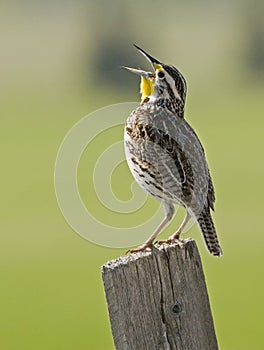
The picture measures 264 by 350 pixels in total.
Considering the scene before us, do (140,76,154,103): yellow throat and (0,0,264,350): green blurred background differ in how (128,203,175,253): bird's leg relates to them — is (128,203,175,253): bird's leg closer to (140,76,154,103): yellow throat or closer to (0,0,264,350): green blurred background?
(140,76,154,103): yellow throat

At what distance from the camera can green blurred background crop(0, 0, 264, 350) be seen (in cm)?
1877

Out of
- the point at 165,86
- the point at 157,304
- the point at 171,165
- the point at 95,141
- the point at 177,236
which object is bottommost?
the point at 157,304

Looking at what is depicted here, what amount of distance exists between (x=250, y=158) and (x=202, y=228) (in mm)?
28603

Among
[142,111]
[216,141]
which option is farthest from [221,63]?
[142,111]

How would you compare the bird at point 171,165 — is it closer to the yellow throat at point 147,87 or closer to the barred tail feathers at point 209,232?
the barred tail feathers at point 209,232

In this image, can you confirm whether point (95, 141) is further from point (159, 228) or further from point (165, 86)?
point (159, 228)

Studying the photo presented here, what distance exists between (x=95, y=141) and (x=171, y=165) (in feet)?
85.1

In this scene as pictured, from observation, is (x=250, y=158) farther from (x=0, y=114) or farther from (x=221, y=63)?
(x=221, y=63)

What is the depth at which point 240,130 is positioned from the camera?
41.7 meters

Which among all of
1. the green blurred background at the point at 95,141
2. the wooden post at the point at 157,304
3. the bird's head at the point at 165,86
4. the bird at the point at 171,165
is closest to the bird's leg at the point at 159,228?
the bird at the point at 171,165

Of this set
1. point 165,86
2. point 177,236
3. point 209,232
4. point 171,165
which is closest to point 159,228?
point 177,236

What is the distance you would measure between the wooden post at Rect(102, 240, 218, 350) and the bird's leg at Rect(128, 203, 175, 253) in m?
0.51

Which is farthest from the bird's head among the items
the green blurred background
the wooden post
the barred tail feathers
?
the green blurred background

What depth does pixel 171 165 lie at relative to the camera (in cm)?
704
